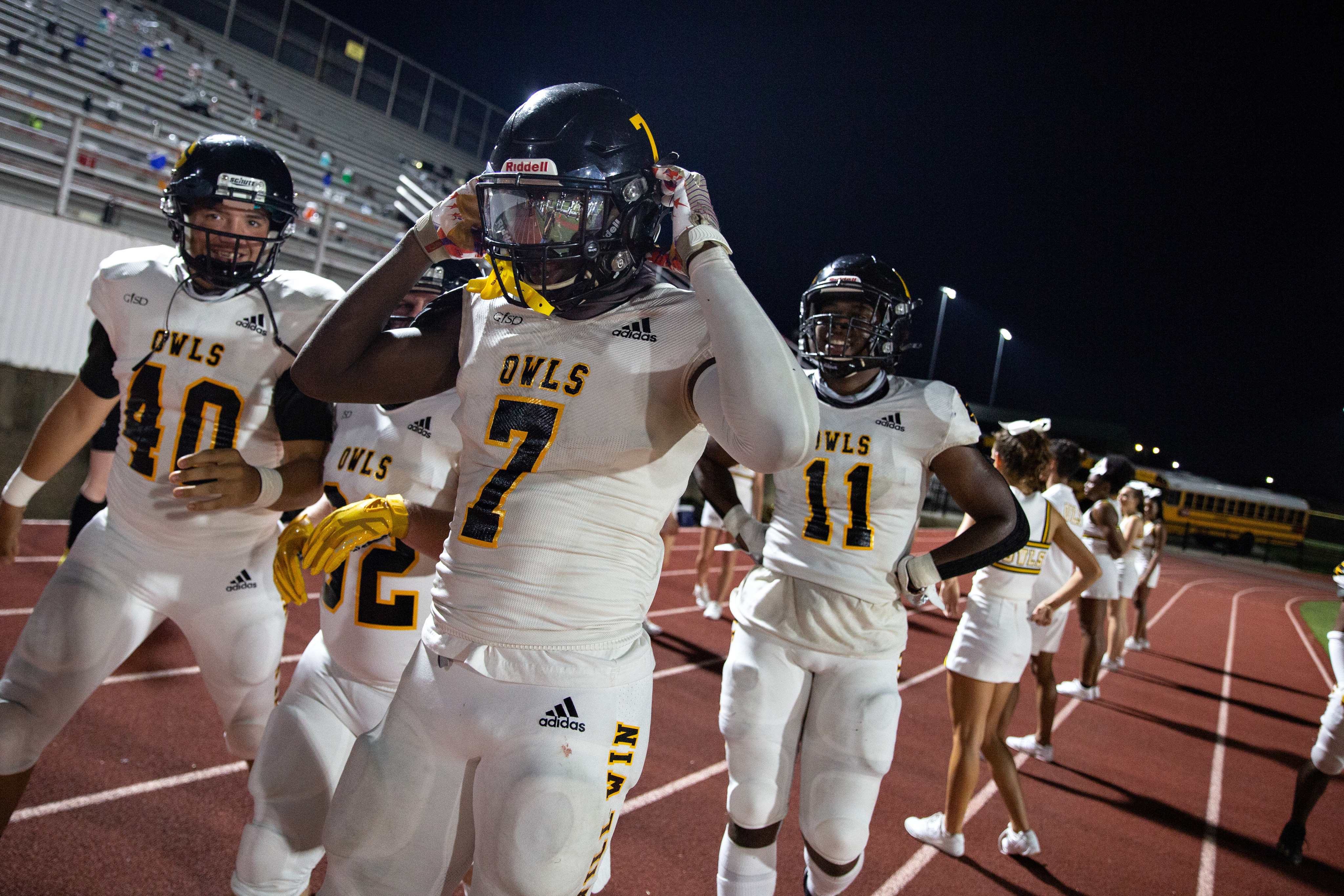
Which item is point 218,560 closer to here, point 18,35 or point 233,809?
point 233,809

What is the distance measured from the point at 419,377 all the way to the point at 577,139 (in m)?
0.70

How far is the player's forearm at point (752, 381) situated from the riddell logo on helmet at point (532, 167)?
0.38 metres

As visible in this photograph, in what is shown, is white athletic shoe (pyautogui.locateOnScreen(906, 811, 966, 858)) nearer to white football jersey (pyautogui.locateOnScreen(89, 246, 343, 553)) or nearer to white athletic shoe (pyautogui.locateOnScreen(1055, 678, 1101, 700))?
white football jersey (pyautogui.locateOnScreen(89, 246, 343, 553))

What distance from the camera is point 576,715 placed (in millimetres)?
1656

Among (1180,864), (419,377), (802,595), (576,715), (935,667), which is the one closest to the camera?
(576,715)

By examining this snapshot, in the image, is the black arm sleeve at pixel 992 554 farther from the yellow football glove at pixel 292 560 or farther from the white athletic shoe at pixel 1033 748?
the white athletic shoe at pixel 1033 748

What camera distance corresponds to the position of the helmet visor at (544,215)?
176cm

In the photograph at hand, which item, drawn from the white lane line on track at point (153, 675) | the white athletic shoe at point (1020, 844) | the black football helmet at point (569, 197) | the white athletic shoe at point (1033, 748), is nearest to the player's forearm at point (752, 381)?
the black football helmet at point (569, 197)

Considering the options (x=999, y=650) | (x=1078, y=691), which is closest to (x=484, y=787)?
(x=999, y=650)

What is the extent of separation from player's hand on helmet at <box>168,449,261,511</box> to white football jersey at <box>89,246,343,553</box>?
162 mm

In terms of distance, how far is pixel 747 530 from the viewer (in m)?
3.46

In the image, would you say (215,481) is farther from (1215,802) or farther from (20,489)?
(1215,802)

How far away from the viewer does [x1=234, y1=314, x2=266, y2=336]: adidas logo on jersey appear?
2.86 m

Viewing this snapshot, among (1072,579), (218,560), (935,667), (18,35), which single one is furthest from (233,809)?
(18,35)
